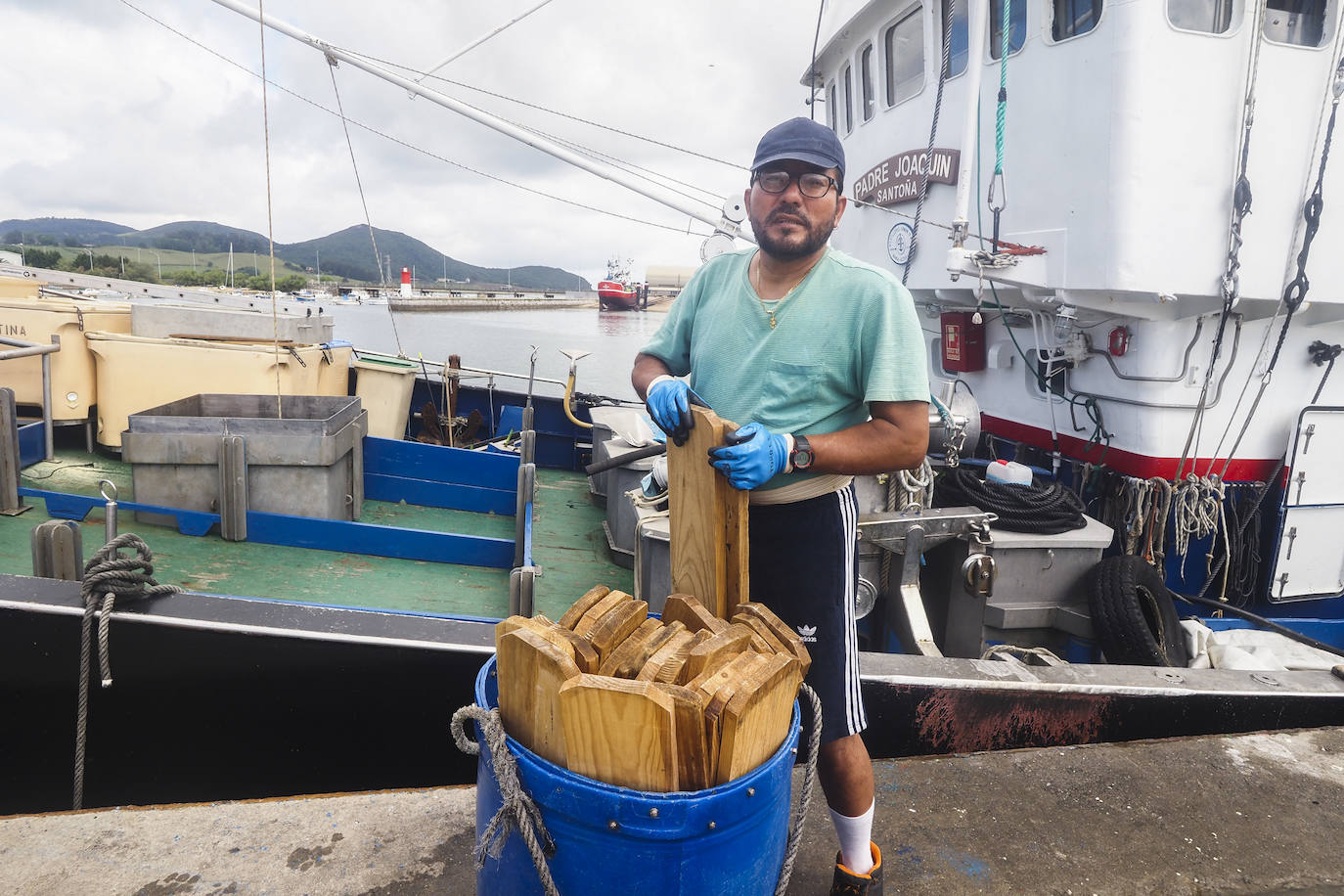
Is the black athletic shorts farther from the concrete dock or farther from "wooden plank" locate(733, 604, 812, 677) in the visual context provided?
the concrete dock

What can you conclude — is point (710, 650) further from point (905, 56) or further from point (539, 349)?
point (539, 349)

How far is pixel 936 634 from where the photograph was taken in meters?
4.78

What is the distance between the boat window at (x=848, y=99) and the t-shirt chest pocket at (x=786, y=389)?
24.0 feet

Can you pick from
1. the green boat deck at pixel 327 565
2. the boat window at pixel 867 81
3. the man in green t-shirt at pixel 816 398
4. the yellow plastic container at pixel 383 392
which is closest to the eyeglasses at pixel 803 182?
the man in green t-shirt at pixel 816 398

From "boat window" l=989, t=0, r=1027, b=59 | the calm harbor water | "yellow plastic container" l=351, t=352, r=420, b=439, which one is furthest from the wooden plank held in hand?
the calm harbor water

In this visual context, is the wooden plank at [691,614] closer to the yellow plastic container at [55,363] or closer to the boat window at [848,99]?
the yellow plastic container at [55,363]

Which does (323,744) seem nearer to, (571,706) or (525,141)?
(571,706)

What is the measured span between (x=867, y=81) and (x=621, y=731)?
813 cm

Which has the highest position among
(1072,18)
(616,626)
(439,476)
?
(1072,18)

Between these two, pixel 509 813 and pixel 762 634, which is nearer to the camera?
pixel 509 813

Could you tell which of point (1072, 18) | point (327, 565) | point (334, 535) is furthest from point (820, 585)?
point (1072, 18)

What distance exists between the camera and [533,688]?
128 cm

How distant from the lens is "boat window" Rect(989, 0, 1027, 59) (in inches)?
220

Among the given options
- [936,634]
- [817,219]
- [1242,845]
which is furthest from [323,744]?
[936,634]
